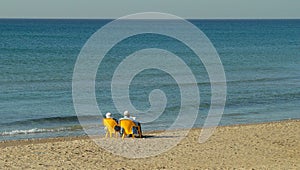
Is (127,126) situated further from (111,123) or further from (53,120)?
(53,120)

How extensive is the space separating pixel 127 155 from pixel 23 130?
6.41 m

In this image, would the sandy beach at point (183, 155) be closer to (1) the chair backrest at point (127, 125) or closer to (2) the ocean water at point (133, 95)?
(1) the chair backrest at point (127, 125)

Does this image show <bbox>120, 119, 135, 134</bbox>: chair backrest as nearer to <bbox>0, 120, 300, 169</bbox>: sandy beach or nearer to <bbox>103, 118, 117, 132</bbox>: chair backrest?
<bbox>103, 118, 117, 132</bbox>: chair backrest

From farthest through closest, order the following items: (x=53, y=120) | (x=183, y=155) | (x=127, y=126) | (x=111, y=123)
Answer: (x=53, y=120) → (x=111, y=123) → (x=127, y=126) → (x=183, y=155)

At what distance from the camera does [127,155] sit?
14859 mm

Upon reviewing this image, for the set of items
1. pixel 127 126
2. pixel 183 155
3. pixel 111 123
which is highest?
pixel 111 123

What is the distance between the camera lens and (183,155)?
1503cm

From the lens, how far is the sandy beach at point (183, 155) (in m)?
13.8

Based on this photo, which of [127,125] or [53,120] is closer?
[127,125]

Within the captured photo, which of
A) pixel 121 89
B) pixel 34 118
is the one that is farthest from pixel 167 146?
pixel 121 89

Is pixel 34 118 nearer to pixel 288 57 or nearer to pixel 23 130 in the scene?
pixel 23 130

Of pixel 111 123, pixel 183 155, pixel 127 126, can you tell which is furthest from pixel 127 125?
pixel 183 155

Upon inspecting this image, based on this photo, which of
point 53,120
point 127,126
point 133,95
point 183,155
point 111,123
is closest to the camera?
point 183,155

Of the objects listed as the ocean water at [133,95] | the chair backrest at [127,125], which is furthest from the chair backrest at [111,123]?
the ocean water at [133,95]
